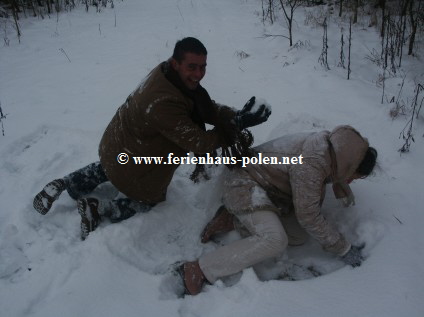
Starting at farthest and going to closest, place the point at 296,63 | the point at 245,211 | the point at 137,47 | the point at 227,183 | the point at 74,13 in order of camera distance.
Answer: the point at 74,13 < the point at 137,47 < the point at 296,63 < the point at 227,183 < the point at 245,211

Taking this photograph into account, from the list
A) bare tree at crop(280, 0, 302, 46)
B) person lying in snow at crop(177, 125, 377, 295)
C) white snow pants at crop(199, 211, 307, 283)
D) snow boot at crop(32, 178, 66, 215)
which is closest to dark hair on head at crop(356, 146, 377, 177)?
person lying in snow at crop(177, 125, 377, 295)

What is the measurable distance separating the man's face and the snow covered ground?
3.30 feet

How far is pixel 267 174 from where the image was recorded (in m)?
2.35

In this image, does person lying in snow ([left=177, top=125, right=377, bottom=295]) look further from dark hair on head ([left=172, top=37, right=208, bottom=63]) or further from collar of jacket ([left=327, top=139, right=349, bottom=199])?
dark hair on head ([left=172, top=37, right=208, bottom=63])

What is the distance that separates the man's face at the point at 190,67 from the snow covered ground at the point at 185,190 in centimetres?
101

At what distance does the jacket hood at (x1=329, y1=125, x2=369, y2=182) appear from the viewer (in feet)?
6.79

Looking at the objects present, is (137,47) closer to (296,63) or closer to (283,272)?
(296,63)

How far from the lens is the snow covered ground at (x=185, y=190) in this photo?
195 cm

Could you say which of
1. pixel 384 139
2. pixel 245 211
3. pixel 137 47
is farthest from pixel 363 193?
pixel 137 47

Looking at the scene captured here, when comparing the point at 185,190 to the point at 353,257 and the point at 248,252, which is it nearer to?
the point at 248,252

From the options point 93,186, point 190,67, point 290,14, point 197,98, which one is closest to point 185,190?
point 93,186

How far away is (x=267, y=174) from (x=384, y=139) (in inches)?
53.2

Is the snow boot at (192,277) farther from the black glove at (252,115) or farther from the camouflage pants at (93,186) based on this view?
the black glove at (252,115)

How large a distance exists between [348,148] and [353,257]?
0.65m
